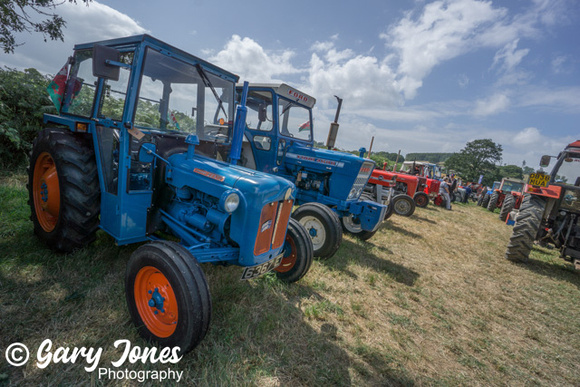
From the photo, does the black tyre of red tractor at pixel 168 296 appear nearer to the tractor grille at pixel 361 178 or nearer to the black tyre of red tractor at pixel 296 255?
the black tyre of red tractor at pixel 296 255

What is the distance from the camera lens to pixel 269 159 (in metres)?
5.17

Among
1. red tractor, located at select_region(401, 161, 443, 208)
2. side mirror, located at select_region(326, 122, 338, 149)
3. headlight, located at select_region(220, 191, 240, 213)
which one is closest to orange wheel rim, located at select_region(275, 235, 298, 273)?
headlight, located at select_region(220, 191, 240, 213)

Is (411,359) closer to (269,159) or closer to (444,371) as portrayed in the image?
(444,371)

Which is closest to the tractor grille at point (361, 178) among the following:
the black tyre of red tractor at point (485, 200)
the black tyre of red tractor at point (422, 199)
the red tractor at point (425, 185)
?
the red tractor at point (425, 185)

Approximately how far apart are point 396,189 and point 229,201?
28.6 feet

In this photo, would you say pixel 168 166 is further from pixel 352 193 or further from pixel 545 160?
pixel 545 160

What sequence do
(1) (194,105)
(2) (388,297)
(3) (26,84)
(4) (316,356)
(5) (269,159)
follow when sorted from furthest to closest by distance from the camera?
1. (3) (26,84)
2. (5) (269,159)
3. (2) (388,297)
4. (1) (194,105)
5. (4) (316,356)

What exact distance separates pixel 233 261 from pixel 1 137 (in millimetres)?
6162

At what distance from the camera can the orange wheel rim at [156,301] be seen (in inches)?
79.7

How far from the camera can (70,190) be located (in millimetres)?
2740

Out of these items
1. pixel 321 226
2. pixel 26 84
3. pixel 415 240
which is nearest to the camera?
pixel 321 226

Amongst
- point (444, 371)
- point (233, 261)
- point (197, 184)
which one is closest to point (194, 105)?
point (197, 184)

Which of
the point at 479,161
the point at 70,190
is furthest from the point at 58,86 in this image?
the point at 479,161

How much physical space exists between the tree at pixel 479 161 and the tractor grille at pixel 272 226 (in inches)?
2111
